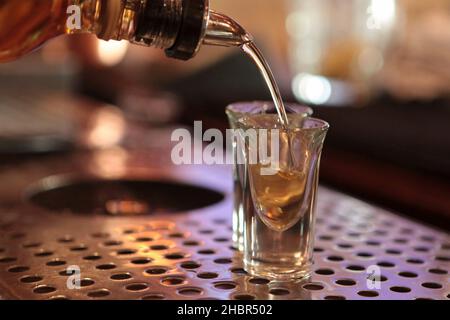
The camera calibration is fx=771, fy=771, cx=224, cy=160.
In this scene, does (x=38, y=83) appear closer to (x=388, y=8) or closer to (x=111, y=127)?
(x=111, y=127)

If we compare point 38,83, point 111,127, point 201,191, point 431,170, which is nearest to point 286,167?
point 201,191

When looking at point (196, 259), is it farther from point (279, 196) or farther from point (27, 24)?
point (27, 24)

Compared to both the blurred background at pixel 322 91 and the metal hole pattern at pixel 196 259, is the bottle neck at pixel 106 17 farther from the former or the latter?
the blurred background at pixel 322 91

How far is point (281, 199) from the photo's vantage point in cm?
58

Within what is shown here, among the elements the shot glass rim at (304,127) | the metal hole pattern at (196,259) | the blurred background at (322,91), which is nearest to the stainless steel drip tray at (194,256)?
the metal hole pattern at (196,259)

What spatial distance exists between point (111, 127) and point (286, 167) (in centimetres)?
78

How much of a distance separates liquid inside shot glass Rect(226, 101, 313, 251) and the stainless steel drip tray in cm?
2

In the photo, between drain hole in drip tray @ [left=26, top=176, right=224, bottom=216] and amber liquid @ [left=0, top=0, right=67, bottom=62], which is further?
drain hole in drip tray @ [left=26, top=176, right=224, bottom=216]

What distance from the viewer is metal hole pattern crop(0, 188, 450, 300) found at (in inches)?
22.7

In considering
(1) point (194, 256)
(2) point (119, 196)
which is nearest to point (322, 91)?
(2) point (119, 196)

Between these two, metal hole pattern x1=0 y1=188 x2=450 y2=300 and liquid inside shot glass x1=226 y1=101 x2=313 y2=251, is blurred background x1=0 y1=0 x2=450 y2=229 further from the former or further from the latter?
liquid inside shot glass x1=226 y1=101 x2=313 y2=251

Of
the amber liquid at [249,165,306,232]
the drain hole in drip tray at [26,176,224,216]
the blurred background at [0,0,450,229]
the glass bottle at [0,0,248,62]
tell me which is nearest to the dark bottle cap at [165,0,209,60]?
the glass bottle at [0,0,248,62]

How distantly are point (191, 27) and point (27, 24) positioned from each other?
0.51 ft

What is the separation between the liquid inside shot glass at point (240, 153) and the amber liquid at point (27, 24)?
0.16 meters
